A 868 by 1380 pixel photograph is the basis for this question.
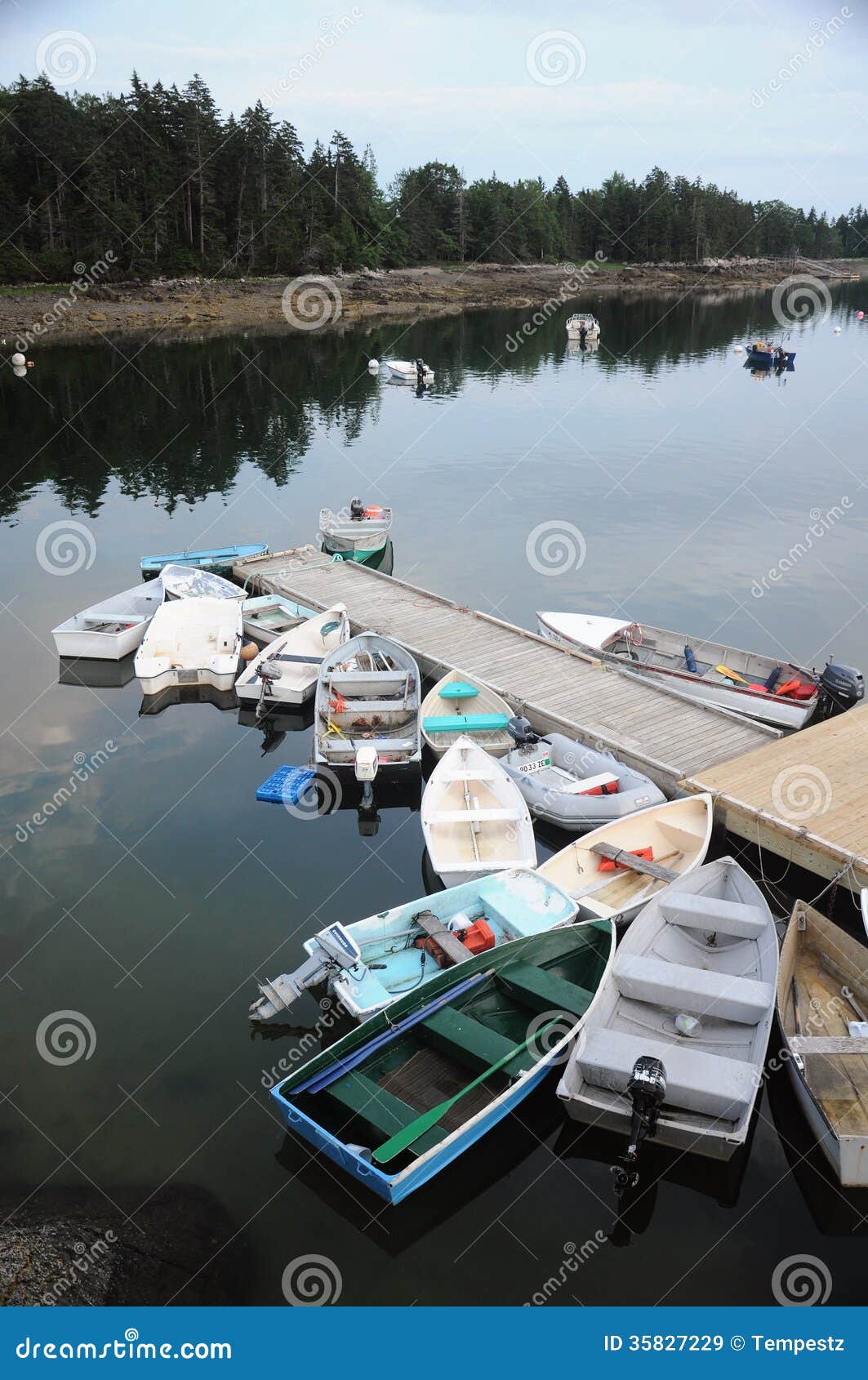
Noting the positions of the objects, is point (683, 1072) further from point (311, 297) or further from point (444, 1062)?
point (311, 297)

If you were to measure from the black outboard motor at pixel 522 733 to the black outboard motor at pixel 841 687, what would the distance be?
6444mm

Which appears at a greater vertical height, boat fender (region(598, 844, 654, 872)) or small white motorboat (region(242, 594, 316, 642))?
small white motorboat (region(242, 594, 316, 642))

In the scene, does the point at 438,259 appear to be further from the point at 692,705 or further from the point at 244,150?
the point at 692,705

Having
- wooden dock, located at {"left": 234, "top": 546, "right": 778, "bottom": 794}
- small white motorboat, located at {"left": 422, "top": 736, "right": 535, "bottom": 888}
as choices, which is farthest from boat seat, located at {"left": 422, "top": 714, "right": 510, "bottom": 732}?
wooden dock, located at {"left": 234, "top": 546, "right": 778, "bottom": 794}

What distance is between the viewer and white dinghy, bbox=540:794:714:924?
13188mm

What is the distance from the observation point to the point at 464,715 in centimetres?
1773
